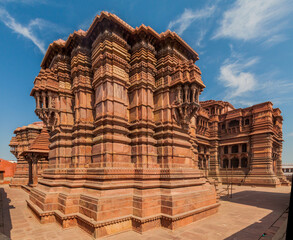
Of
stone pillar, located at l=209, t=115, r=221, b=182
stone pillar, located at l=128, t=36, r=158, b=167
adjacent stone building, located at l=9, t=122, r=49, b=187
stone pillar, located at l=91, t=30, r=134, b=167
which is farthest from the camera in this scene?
stone pillar, located at l=209, t=115, r=221, b=182

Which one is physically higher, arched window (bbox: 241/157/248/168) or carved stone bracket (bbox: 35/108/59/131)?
carved stone bracket (bbox: 35/108/59/131)

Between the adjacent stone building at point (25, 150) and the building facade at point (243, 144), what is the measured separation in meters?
22.9

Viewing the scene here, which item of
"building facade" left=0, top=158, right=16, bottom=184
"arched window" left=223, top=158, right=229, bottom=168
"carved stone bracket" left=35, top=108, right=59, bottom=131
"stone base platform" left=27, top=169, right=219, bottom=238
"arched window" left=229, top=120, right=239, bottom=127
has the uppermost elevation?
"arched window" left=229, top=120, right=239, bottom=127

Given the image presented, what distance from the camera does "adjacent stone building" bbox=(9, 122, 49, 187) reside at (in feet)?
61.2

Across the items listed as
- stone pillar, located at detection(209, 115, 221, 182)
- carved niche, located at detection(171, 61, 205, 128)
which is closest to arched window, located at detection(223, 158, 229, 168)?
stone pillar, located at detection(209, 115, 221, 182)

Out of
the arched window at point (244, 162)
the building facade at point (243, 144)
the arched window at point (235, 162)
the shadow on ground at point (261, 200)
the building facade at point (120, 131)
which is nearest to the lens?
the building facade at point (120, 131)

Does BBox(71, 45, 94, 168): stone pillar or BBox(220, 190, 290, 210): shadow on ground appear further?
BBox(220, 190, 290, 210): shadow on ground

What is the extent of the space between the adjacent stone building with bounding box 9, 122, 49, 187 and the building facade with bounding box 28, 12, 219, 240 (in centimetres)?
862

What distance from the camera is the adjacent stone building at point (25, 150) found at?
18.6m

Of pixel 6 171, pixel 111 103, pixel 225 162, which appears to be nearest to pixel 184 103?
pixel 111 103

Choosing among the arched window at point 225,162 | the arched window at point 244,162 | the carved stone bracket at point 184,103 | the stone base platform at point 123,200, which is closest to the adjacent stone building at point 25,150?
the stone base platform at point 123,200

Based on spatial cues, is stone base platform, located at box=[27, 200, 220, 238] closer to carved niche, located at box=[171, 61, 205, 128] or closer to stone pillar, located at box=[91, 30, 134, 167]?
stone pillar, located at box=[91, 30, 134, 167]

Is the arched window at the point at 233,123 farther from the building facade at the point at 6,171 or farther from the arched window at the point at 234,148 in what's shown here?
the building facade at the point at 6,171

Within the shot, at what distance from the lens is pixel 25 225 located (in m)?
8.14
